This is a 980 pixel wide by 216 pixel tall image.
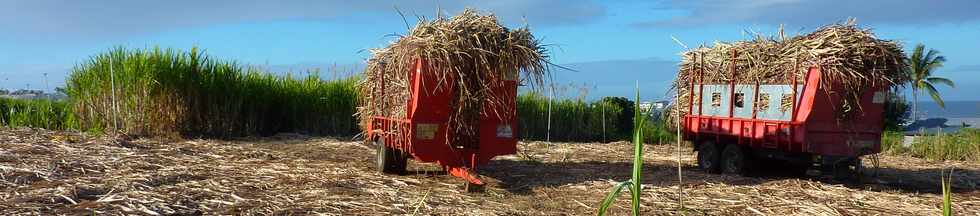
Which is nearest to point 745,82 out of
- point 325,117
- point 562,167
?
point 562,167

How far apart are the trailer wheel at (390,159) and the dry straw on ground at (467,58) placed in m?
0.60

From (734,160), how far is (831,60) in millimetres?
1883

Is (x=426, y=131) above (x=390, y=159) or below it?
above

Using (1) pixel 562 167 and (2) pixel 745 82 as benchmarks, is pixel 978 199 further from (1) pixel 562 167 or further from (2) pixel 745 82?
(1) pixel 562 167

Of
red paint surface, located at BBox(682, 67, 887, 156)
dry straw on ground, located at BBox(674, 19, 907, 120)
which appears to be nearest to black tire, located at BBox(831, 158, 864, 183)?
red paint surface, located at BBox(682, 67, 887, 156)

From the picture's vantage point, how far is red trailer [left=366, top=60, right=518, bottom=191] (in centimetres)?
845

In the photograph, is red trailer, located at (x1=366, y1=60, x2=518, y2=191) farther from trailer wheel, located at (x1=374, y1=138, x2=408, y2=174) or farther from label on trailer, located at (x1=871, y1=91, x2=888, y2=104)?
label on trailer, located at (x1=871, y1=91, x2=888, y2=104)

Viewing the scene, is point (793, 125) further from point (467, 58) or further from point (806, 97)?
point (467, 58)

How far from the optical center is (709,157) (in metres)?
11.3

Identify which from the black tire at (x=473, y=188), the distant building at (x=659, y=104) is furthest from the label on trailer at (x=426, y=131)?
the distant building at (x=659, y=104)

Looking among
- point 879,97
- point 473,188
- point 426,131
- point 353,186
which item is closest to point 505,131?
point 426,131

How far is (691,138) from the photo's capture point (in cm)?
1176

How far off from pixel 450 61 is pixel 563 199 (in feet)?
5.50

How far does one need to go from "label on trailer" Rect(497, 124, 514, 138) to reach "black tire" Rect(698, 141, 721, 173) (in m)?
3.50
